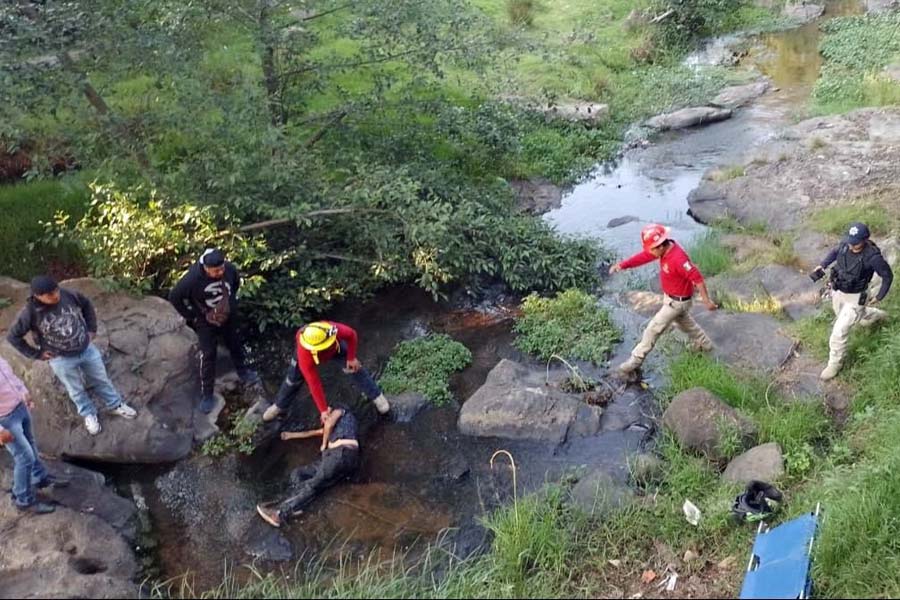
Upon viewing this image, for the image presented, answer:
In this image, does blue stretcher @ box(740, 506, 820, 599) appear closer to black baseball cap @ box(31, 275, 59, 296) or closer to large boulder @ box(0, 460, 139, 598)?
large boulder @ box(0, 460, 139, 598)

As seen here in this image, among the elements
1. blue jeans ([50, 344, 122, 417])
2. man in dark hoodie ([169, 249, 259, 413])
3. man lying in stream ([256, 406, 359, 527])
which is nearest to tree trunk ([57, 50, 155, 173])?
man in dark hoodie ([169, 249, 259, 413])

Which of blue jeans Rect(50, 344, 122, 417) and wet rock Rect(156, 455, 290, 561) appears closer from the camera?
wet rock Rect(156, 455, 290, 561)

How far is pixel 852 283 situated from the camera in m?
8.82

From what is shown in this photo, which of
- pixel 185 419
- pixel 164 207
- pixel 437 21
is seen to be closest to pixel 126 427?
pixel 185 419

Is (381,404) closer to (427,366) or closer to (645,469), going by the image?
(427,366)

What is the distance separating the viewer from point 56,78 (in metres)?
10.3

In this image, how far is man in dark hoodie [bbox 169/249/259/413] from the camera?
9219 millimetres

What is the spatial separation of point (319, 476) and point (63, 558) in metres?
2.49

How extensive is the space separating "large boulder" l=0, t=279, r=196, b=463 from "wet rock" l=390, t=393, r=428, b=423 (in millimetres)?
2450

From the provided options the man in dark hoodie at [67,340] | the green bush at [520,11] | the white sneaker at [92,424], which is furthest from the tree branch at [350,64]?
the green bush at [520,11]

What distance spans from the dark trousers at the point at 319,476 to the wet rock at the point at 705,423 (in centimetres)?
355

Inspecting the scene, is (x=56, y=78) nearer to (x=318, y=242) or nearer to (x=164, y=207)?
(x=164, y=207)

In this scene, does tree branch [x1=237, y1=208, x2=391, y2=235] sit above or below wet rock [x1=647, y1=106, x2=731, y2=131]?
above

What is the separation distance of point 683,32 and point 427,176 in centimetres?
1715
